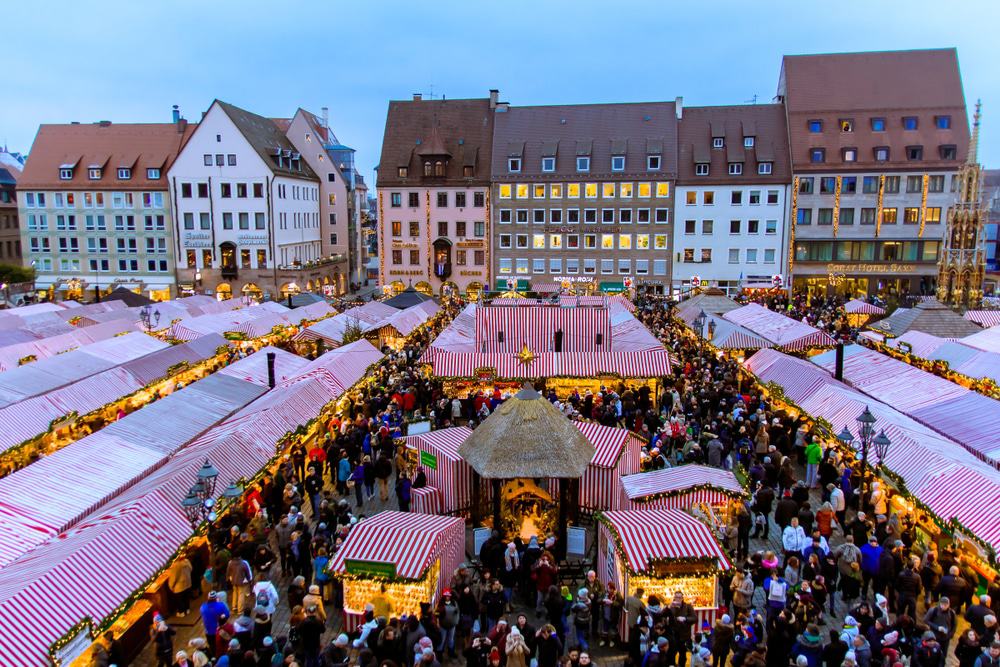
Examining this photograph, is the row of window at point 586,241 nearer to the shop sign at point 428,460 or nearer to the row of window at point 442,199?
the row of window at point 442,199

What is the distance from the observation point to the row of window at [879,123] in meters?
49.7

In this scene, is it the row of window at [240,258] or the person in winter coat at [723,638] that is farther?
the row of window at [240,258]

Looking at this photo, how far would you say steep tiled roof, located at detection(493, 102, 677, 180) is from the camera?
51.9m

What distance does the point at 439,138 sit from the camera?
5356cm

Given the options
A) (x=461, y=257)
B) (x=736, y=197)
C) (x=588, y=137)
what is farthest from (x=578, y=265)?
(x=736, y=197)

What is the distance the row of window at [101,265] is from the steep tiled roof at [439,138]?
16.3 meters

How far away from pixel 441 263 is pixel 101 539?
148 ft

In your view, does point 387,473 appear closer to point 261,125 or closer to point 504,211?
point 504,211

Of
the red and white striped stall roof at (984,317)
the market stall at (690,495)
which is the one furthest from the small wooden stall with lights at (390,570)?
the red and white striped stall roof at (984,317)

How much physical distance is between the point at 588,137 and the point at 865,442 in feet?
140

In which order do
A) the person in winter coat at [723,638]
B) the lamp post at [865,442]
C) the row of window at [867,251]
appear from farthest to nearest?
1. the row of window at [867,251]
2. the lamp post at [865,442]
3. the person in winter coat at [723,638]

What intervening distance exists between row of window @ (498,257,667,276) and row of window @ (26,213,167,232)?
23959mm

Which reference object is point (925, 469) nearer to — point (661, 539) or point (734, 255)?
point (661, 539)

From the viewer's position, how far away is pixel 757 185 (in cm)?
5072
